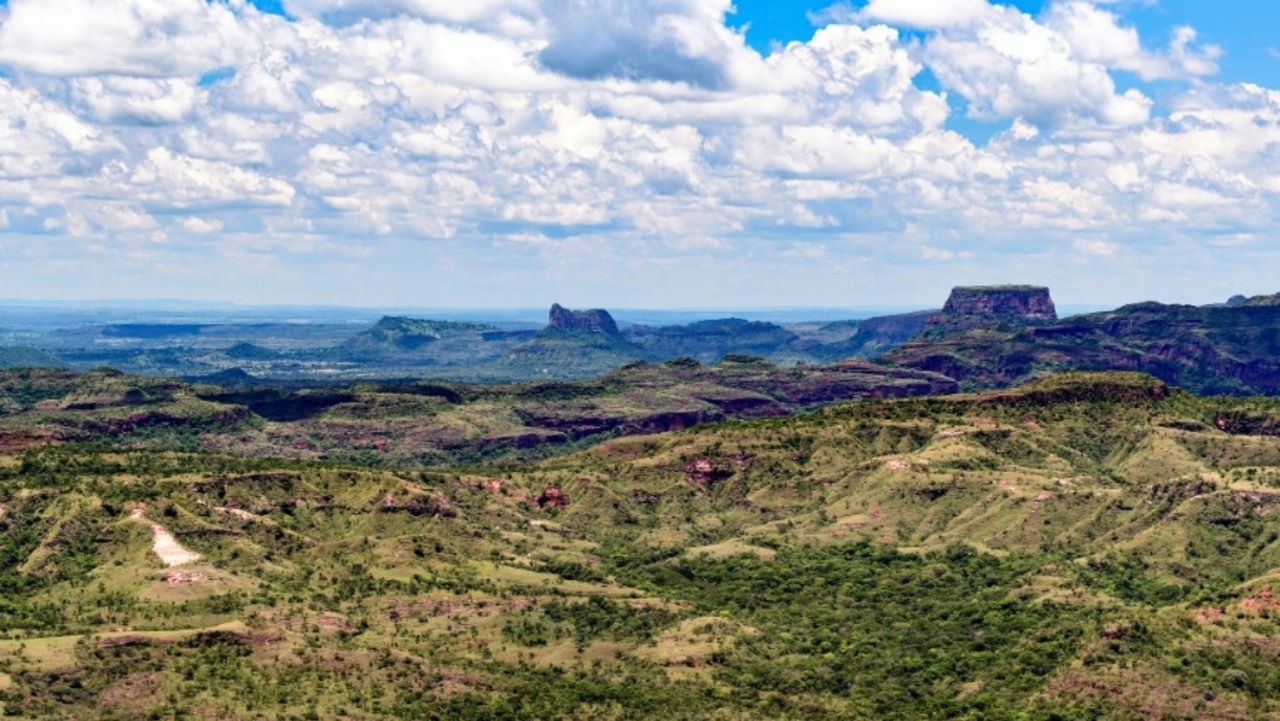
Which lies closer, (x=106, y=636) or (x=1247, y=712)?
(x=1247, y=712)

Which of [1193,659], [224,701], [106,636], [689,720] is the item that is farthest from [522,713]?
[1193,659]

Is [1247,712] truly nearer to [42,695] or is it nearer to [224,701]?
[224,701]

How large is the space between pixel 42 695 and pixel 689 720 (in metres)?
76.2

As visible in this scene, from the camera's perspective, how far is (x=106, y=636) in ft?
656

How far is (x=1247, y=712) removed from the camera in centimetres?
18588

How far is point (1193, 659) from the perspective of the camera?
7751 inches

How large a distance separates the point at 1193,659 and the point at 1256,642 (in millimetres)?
8480

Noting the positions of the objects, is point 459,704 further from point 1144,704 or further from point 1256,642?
point 1256,642

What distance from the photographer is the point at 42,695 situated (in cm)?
18438

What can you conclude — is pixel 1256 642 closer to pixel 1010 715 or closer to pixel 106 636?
pixel 1010 715

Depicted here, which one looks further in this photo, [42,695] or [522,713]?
[522,713]

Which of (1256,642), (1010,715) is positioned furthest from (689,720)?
(1256,642)

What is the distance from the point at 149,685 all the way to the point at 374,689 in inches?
1052

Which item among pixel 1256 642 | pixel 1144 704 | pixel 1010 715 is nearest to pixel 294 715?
pixel 1010 715
